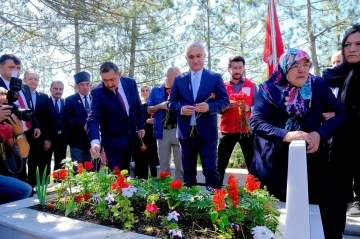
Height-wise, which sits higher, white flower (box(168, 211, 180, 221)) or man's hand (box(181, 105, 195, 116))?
man's hand (box(181, 105, 195, 116))

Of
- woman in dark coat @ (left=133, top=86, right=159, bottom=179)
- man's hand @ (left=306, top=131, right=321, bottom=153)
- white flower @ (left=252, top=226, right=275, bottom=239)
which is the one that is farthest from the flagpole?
white flower @ (left=252, top=226, right=275, bottom=239)

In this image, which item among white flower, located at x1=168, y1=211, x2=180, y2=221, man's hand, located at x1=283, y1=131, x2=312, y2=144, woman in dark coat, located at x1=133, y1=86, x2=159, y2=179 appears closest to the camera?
white flower, located at x1=168, y1=211, x2=180, y2=221

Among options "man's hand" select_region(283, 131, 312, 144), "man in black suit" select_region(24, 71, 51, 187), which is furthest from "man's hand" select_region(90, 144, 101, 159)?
"man in black suit" select_region(24, 71, 51, 187)

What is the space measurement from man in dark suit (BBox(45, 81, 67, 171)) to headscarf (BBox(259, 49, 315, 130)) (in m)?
3.50

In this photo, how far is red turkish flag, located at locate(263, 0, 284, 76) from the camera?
18.1ft

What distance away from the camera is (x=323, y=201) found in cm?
255

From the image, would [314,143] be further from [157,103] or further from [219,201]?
[157,103]

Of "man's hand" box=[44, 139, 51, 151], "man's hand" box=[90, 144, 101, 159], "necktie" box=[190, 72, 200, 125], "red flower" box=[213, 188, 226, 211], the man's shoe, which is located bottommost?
the man's shoe

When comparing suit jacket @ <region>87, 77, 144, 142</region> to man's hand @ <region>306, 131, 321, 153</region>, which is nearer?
man's hand @ <region>306, 131, 321, 153</region>

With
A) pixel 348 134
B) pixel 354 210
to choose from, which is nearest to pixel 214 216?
pixel 348 134

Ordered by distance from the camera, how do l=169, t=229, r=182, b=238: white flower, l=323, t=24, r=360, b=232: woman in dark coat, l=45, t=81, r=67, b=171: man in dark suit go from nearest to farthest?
l=169, t=229, r=182, b=238: white flower → l=323, t=24, r=360, b=232: woman in dark coat → l=45, t=81, r=67, b=171: man in dark suit

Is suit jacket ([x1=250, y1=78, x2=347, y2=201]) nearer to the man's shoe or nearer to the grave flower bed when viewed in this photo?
the grave flower bed

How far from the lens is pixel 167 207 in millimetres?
2529

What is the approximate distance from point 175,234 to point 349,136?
5.35ft
